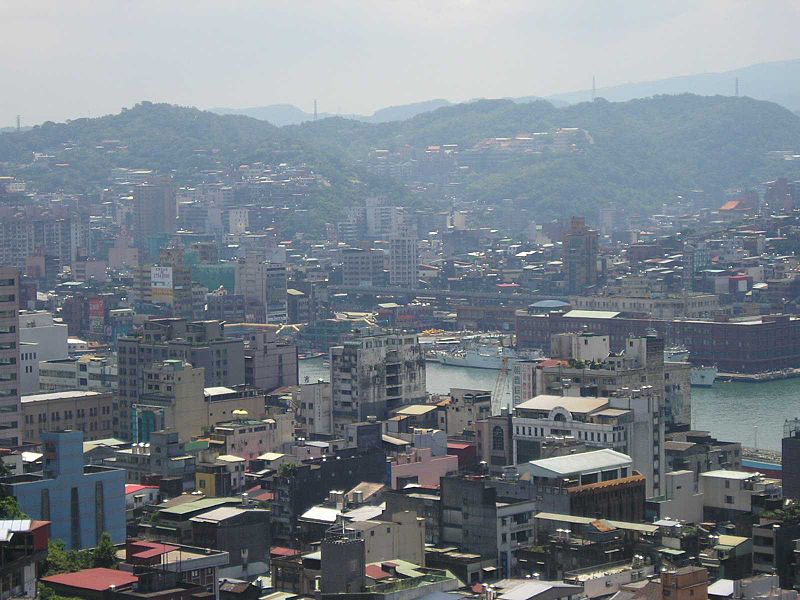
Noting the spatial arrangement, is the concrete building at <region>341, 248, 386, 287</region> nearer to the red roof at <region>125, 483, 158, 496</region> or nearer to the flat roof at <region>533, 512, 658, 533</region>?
the red roof at <region>125, 483, 158, 496</region>

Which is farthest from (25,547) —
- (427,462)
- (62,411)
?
(62,411)

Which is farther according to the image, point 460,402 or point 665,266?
point 665,266

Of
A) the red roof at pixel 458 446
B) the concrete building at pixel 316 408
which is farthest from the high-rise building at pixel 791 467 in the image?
the concrete building at pixel 316 408

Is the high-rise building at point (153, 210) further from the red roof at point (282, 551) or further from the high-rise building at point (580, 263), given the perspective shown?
the red roof at point (282, 551)

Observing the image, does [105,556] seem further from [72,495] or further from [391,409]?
[391,409]

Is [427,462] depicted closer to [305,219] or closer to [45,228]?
[45,228]

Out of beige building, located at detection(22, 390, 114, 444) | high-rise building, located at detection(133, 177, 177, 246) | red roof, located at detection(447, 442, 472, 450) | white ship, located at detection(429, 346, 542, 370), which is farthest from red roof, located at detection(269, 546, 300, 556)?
high-rise building, located at detection(133, 177, 177, 246)
